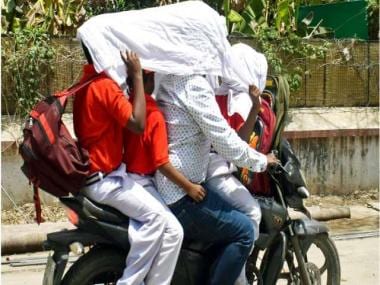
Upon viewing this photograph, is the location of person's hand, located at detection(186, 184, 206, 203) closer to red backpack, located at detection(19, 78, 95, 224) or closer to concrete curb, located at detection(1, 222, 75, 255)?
red backpack, located at detection(19, 78, 95, 224)

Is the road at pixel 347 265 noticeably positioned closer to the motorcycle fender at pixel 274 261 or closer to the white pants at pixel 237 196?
the motorcycle fender at pixel 274 261

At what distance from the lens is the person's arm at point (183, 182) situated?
3314 mm

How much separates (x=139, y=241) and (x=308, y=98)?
5674mm

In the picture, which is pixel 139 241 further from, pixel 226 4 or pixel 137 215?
pixel 226 4

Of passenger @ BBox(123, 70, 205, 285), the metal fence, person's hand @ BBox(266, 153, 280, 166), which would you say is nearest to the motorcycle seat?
passenger @ BBox(123, 70, 205, 285)

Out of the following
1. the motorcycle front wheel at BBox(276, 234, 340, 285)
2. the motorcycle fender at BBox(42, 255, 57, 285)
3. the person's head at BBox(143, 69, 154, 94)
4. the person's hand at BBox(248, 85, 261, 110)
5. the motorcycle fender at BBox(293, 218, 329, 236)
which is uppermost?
the person's head at BBox(143, 69, 154, 94)

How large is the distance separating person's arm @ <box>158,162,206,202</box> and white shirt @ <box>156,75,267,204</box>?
45 mm

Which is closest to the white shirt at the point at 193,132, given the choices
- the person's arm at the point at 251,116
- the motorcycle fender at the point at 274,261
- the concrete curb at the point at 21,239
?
→ the person's arm at the point at 251,116

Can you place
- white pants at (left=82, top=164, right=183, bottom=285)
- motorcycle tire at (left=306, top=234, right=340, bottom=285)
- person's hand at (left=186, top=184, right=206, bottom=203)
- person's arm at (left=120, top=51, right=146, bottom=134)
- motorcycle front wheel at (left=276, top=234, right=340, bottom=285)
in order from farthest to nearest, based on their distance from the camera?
motorcycle tire at (left=306, top=234, right=340, bottom=285) → motorcycle front wheel at (left=276, top=234, right=340, bottom=285) → person's hand at (left=186, top=184, right=206, bottom=203) → white pants at (left=82, top=164, right=183, bottom=285) → person's arm at (left=120, top=51, right=146, bottom=134)

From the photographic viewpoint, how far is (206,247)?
3607mm

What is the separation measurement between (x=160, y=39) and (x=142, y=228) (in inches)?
34.6

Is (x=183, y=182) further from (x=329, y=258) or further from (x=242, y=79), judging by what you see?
(x=329, y=258)

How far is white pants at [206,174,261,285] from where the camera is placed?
11.9 feet

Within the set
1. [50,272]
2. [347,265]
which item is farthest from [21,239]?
[50,272]
